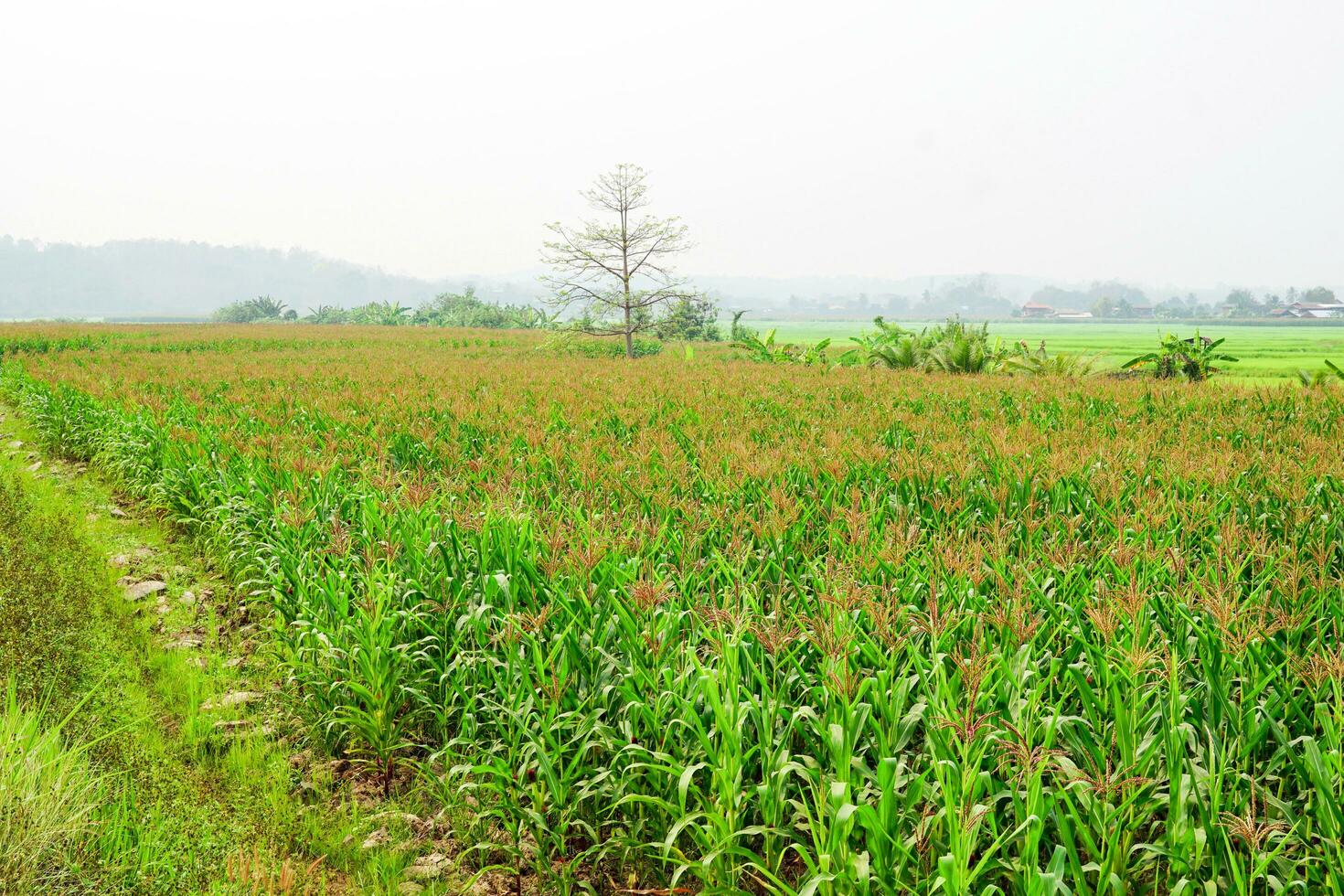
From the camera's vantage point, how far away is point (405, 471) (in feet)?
18.8

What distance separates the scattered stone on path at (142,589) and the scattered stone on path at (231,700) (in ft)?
5.84

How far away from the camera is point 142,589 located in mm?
5430

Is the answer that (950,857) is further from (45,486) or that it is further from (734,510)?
(45,486)

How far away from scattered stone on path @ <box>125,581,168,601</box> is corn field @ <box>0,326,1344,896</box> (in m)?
0.50

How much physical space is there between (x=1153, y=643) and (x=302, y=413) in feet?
27.4

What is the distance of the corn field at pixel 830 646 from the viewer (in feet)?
6.66

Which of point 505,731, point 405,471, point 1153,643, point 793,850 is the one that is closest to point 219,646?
point 405,471

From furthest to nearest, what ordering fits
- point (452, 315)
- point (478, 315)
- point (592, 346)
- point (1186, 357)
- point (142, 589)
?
point (452, 315) < point (478, 315) < point (592, 346) < point (1186, 357) < point (142, 589)

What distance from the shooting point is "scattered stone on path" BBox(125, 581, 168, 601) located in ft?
17.5

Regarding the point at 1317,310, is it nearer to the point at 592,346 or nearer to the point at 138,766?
the point at 592,346

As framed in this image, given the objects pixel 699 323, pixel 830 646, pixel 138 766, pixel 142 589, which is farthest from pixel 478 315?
pixel 830 646

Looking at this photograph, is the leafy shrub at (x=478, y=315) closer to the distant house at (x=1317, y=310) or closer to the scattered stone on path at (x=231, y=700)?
the scattered stone on path at (x=231, y=700)

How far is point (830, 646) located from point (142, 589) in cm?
506

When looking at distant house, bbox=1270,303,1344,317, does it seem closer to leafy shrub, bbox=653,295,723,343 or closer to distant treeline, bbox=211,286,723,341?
leafy shrub, bbox=653,295,723,343
